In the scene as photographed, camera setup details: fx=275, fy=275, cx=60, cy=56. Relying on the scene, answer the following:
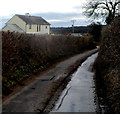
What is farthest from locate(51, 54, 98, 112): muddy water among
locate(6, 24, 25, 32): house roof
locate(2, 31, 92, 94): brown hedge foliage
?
locate(6, 24, 25, 32): house roof

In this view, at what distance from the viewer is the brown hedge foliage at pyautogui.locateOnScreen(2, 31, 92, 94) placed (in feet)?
40.3

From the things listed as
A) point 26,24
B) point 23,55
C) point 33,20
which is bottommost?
point 23,55

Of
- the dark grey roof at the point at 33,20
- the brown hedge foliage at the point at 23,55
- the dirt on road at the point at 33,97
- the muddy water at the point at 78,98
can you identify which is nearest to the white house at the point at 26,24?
the dark grey roof at the point at 33,20

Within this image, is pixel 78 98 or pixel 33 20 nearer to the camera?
pixel 78 98

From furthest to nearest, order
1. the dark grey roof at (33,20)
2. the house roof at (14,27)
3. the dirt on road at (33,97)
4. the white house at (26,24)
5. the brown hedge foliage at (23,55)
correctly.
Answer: the dark grey roof at (33,20) < the white house at (26,24) < the house roof at (14,27) < the brown hedge foliage at (23,55) < the dirt on road at (33,97)

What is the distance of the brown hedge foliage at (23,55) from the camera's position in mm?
12289

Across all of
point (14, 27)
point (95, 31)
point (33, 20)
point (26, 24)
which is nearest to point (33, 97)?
point (95, 31)

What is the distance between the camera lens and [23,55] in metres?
15.6

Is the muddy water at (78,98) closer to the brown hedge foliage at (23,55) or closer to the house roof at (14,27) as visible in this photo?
the brown hedge foliage at (23,55)

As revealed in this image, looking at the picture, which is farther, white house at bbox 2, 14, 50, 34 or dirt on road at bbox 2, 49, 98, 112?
white house at bbox 2, 14, 50, 34

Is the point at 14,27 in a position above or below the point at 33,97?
above

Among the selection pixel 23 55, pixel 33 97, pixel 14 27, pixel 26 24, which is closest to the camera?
pixel 33 97

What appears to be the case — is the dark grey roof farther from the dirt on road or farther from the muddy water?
the muddy water

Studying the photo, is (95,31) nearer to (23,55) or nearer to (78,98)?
(23,55)
